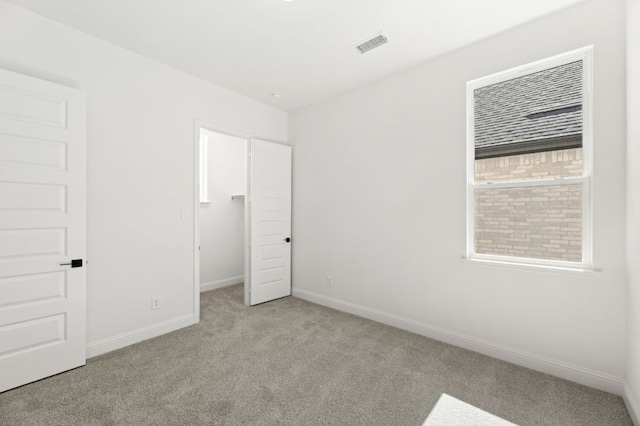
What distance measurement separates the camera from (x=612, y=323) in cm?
210

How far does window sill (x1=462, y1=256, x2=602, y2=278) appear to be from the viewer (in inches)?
85.6

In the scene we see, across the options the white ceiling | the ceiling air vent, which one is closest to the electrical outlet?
the white ceiling

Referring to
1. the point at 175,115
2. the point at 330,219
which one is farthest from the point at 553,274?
the point at 175,115

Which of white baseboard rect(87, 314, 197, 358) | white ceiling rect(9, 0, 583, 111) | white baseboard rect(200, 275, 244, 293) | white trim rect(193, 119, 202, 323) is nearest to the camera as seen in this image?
white ceiling rect(9, 0, 583, 111)

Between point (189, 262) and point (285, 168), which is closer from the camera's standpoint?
point (189, 262)

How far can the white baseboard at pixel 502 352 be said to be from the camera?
2.13 m

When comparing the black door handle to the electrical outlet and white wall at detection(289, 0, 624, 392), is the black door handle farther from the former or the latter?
white wall at detection(289, 0, 624, 392)

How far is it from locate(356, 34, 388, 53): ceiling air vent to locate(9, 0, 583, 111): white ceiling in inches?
2.4

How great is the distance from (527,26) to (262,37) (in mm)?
2293

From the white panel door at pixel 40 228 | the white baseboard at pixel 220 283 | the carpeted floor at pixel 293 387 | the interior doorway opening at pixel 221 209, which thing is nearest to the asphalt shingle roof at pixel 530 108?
the carpeted floor at pixel 293 387

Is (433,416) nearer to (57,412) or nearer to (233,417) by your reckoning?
(233,417)

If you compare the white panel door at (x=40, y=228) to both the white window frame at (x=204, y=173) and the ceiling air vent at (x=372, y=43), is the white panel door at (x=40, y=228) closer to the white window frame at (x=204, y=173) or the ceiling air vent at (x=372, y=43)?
the white window frame at (x=204, y=173)

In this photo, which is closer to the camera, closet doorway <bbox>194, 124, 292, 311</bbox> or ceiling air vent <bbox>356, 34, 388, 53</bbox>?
ceiling air vent <bbox>356, 34, 388, 53</bbox>

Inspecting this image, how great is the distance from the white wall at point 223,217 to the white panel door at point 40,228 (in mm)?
2328
